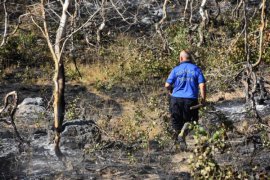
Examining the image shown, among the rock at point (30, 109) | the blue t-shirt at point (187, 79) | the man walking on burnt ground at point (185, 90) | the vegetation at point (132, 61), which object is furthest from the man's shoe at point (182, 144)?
the rock at point (30, 109)

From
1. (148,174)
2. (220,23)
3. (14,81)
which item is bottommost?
(148,174)

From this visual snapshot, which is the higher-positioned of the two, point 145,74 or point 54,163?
point 145,74

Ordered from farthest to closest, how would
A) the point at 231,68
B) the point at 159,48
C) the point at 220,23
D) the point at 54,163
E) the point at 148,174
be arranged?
the point at 220,23 → the point at 159,48 → the point at 231,68 → the point at 54,163 → the point at 148,174

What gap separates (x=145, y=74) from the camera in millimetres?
13992

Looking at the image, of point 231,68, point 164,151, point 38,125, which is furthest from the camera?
point 231,68

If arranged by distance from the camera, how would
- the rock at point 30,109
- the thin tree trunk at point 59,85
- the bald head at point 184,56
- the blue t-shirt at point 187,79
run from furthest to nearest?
the rock at point 30,109
the thin tree trunk at point 59,85
the bald head at point 184,56
the blue t-shirt at point 187,79

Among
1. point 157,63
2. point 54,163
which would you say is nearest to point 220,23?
point 157,63

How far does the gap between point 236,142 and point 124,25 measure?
1211cm

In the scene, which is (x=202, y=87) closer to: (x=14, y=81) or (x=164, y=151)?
(x=164, y=151)

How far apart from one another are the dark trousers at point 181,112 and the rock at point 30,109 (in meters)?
3.24

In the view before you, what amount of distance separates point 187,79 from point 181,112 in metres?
0.50

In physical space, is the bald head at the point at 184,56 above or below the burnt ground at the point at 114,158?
above

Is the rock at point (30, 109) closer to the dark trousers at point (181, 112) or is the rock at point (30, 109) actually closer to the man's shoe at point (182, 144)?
the dark trousers at point (181, 112)

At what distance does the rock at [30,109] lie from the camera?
10.6 m
